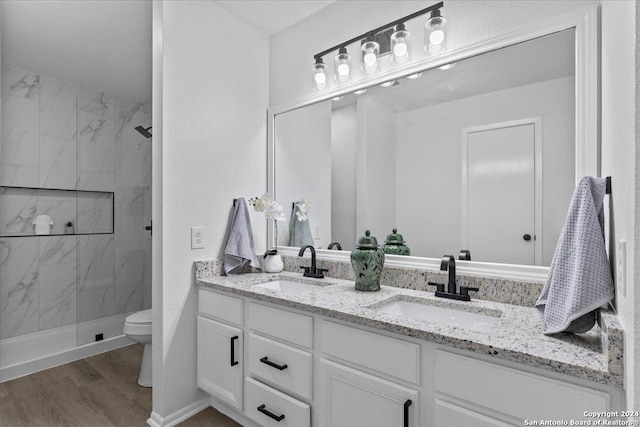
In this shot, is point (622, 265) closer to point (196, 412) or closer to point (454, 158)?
point (454, 158)

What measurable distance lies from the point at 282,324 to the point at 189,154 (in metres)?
1.17

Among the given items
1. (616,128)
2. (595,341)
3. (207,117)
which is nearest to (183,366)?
(207,117)

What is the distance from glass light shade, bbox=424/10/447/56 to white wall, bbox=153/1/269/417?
127 centimetres

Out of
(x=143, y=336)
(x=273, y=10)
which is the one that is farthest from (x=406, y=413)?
(x=273, y=10)

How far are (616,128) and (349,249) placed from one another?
1377mm

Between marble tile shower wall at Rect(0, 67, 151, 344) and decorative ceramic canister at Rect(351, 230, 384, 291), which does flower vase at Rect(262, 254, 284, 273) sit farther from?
marble tile shower wall at Rect(0, 67, 151, 344)

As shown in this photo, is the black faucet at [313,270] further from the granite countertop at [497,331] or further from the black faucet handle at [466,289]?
the black faucet handle at [466,289]

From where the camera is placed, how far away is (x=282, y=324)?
152cm

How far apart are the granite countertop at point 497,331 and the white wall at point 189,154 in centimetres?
43

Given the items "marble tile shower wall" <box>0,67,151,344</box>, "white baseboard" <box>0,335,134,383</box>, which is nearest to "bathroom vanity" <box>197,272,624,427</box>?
"white baseboard" <box>0,335,134,383</box>

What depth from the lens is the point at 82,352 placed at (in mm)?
2842

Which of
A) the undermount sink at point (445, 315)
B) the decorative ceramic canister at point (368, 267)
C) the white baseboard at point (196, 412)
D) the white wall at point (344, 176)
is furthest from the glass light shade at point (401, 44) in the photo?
the white baseboard at point (196, 412)

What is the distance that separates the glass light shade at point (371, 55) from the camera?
1833mm

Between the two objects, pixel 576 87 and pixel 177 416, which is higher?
pixel 576 87
